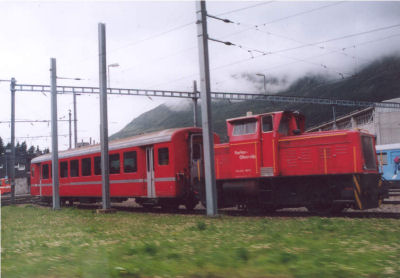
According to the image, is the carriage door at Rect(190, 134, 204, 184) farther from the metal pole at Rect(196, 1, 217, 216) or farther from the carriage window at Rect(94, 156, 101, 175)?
the carriage window at Rect(94, 156, 101, 175)

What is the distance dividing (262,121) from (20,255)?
10248 millimetres

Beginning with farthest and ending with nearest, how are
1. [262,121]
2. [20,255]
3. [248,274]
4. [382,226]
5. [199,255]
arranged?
[262,121], [382,226], [20,255], [199,255], [248,274]

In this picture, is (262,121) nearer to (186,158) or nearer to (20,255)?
(186,158)

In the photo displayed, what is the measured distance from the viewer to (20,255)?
7180 millimetres

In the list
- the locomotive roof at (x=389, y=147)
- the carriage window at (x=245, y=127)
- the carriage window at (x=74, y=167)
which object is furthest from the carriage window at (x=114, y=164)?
the locomotive roof at (x=389, y=147)

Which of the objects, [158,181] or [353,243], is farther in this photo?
[158,181]

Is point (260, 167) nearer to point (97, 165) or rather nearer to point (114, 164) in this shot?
point (114, 164)

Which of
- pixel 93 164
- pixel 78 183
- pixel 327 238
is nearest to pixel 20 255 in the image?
pixel 327 238

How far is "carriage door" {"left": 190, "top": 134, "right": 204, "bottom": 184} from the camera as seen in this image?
1739 centimetres

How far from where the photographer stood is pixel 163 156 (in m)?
18.3

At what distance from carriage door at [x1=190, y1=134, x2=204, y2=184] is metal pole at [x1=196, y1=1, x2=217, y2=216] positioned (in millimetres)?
2162

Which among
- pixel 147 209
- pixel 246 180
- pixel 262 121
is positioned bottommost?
pixel 147 209

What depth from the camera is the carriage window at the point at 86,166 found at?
2300 cm

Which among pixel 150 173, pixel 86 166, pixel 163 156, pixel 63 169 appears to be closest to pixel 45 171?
pixel 63 169
